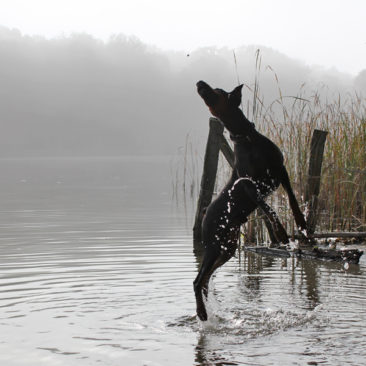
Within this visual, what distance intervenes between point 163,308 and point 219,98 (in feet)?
10.2

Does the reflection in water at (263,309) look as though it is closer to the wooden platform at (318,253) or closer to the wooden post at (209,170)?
the wooden platform at (318,253)

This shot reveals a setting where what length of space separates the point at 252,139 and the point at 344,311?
2.89 meters

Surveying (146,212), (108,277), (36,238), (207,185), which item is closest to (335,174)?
(207,185)

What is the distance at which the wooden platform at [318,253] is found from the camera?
9.43 m

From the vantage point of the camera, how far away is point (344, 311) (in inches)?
257

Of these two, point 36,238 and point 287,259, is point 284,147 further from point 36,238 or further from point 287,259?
point 36,238

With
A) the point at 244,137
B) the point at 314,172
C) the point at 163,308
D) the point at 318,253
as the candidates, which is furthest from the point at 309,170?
the point at 244,137

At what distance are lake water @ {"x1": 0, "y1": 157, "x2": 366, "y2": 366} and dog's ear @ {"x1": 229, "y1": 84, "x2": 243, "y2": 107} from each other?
6.58ft

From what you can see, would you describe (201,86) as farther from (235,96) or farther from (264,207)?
(264,207)

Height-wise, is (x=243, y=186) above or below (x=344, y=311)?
above

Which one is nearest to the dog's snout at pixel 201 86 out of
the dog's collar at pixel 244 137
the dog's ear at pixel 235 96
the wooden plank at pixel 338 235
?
the dog's ear at pixel 235 96

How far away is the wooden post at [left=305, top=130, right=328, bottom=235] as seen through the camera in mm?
10062

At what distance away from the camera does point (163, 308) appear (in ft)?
22.2

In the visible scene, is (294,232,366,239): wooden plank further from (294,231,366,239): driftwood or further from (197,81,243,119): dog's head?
(197,81,243,119): dog's head
